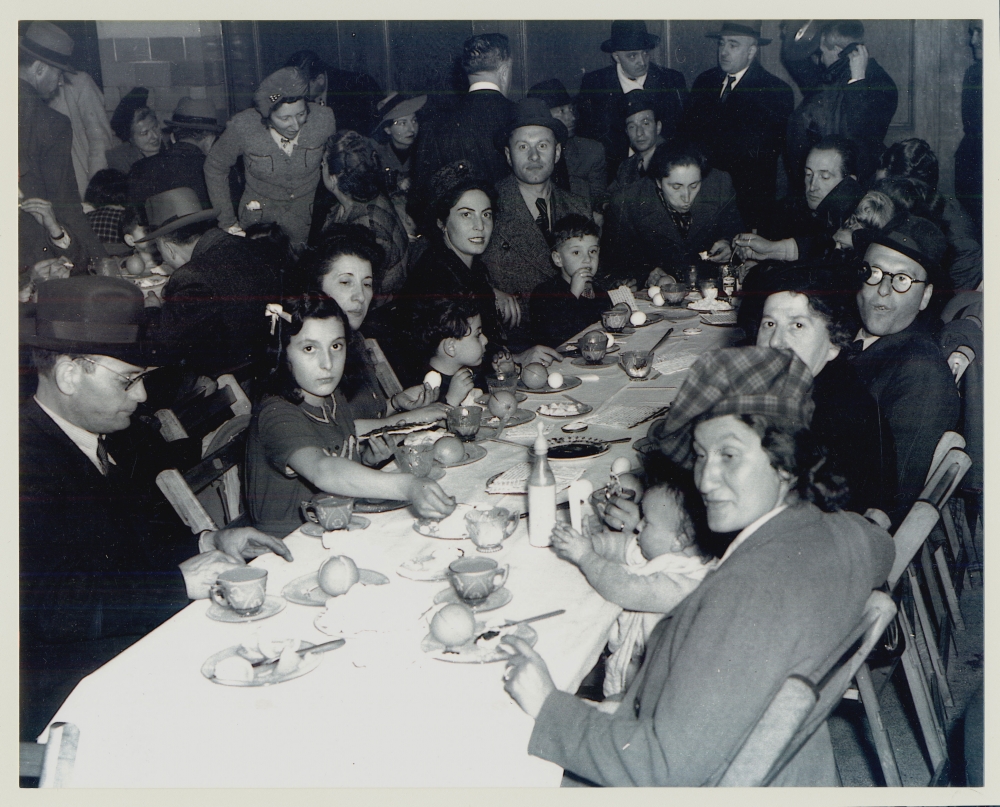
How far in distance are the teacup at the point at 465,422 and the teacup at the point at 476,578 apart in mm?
1027

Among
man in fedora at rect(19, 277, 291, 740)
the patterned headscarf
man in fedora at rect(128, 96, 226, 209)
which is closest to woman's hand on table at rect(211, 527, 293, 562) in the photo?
man in fedora at rect(19, 277, 291, 740)

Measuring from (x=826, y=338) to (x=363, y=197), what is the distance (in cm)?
269

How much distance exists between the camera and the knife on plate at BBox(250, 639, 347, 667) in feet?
5.38

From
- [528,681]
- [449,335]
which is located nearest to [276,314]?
[449,335]

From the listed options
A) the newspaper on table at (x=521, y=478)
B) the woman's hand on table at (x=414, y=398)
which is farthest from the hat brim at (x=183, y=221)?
the newspaper on table at (x=521, y=478)

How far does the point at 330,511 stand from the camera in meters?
2.25

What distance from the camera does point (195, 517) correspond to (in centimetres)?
238

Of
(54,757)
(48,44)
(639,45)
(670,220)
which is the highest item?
(48,44)

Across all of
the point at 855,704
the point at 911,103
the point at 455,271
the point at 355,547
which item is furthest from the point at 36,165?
the point at 911,103

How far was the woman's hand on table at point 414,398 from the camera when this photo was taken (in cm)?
344

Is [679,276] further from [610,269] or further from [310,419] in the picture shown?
[310,419]

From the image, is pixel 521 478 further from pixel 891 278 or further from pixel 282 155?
pixel 282 155

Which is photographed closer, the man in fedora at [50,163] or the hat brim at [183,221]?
the man in fedora at [50,163]

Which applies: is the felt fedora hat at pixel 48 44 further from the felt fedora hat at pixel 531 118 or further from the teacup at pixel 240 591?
the teacup at pixel 240 591
